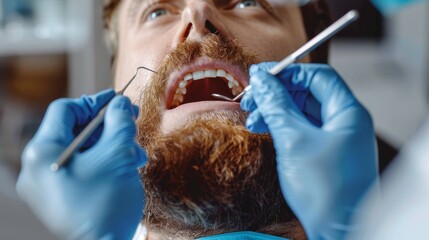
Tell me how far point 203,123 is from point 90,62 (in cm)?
106

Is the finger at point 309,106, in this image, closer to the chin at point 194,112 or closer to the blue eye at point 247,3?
the chin at point 194,112

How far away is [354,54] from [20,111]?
1214mm

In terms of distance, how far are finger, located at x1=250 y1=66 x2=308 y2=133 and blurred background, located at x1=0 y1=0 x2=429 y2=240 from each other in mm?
952

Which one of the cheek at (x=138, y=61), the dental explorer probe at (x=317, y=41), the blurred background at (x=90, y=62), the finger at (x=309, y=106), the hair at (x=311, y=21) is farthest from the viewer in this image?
the blurred background at (x=90, y=62)

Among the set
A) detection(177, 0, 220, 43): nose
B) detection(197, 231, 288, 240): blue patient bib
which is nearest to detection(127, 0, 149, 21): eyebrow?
detection(177, 0, 220, 43): nose

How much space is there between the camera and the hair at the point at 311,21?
1.12m

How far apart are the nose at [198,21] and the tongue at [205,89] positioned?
0.28 feet

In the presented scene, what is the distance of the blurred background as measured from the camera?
6.14 feet

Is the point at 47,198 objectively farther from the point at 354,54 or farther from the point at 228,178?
the point at 354,54

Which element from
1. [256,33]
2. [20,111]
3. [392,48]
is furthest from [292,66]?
[392,48]

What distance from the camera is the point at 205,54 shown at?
941 millimetres

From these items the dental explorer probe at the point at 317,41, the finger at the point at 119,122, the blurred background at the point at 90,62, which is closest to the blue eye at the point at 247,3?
the dental explorer probe at the point at 317,41

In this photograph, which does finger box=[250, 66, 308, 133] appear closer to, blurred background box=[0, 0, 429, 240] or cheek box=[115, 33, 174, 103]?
cheek box=[115, 33, 174, 103]

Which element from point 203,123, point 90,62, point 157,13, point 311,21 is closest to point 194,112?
point 203,123
